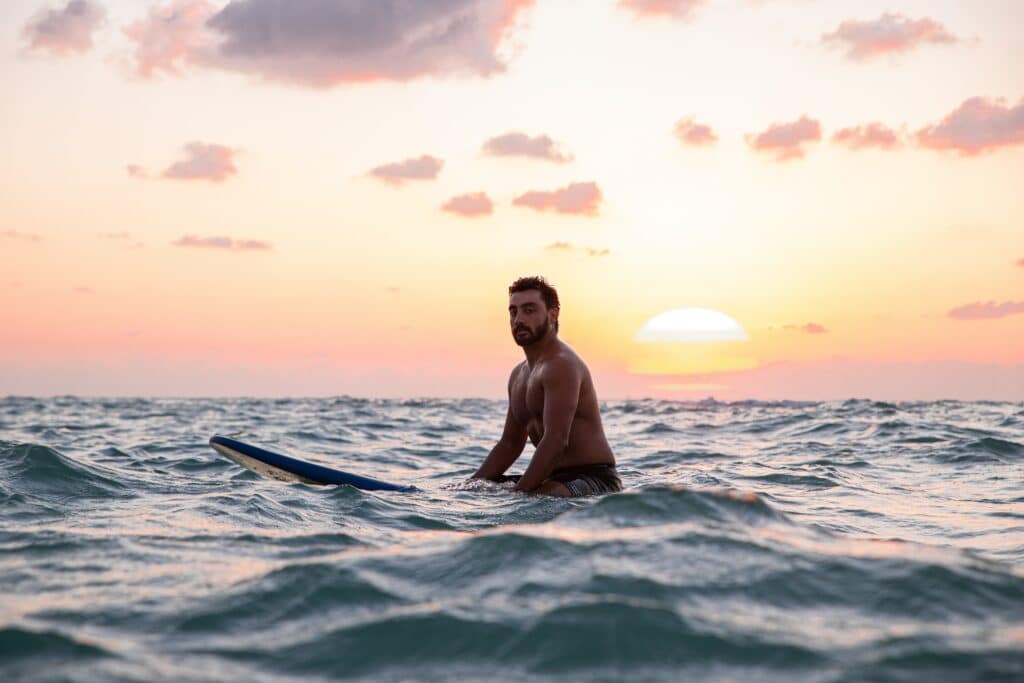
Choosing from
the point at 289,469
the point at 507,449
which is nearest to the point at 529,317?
the point at 507,449

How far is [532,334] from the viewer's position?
7918mm

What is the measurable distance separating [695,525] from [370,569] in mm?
1734

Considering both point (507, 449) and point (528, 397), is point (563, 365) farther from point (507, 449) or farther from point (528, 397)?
point (507, 449)

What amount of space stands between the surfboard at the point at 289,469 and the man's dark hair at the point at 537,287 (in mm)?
2002

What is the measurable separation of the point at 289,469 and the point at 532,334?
8.40 ft

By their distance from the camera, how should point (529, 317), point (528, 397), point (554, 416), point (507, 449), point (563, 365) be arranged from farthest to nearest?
point (507, 449) → point (528, 397) → point (529, 317) → point (563, 365) → point (554, 416)

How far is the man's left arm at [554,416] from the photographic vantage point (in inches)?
295

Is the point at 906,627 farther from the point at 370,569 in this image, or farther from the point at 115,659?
the point at 115,659

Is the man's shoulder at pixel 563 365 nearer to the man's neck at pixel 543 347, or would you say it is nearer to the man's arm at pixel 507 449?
the man's neck at pixel 543 347

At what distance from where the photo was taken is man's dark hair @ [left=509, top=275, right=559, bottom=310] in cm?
792

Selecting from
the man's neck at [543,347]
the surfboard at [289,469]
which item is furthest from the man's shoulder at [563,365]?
the surfboard at [289,469]

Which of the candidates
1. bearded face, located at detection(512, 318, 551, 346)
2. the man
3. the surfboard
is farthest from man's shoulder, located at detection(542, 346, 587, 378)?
the surfboard

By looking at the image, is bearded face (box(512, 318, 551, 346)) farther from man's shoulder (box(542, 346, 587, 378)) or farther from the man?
man's shoulder (box(542, 346, 587, 378))

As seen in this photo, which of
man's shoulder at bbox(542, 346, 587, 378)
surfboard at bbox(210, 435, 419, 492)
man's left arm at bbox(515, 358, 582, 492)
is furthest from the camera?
surfboard at bbox(210, 435, 419, 492)
